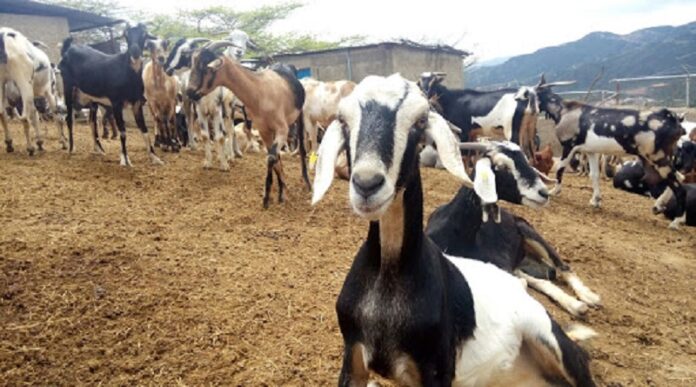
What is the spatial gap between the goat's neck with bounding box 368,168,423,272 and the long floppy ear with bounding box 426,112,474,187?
6.2 inches

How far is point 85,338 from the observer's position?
325cm

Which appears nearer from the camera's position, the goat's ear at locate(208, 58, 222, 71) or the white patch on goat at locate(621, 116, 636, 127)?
the goat's ear at locate(208, 58, 222, 71)

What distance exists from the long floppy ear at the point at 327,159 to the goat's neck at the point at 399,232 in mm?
330

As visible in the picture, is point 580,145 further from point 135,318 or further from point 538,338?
point 135,318

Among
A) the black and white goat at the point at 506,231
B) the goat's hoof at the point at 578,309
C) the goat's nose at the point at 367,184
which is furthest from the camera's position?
the goat's hoof at the point at 578,309

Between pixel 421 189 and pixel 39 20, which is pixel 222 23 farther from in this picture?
pixel 421 189

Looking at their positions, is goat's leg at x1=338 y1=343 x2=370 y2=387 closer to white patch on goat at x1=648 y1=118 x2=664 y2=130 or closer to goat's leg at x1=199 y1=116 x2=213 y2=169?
goat's leg at x1=199 y1=116 x2=213 y2=169

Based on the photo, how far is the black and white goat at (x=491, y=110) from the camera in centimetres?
1012

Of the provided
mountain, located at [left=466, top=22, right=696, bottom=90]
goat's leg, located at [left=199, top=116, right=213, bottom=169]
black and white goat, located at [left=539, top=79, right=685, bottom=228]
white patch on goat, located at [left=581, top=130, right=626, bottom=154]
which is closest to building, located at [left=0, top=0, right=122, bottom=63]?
goat's leg, located at [left=199, top=116, right=213, bottom=169]

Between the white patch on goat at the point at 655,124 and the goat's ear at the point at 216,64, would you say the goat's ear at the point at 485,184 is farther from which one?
the white patch on goat at the point at 655,124

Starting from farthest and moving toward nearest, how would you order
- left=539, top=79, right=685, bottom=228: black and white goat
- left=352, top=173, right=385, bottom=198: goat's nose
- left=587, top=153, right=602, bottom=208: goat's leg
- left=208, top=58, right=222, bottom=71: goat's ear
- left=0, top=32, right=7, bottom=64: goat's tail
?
left=587, top=153, right=602, bottom=208: goat's leg → left=539, top=79, right=685, bottom=228: black and white goat → left=0, top=32, right=7, bottom=64: goat's tail → left=208, top=58, right=222, bottom=71: goat's ear → left=352, top=173, right=385, bottom=198: goat's nose

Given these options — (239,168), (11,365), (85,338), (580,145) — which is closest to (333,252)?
(85,338)

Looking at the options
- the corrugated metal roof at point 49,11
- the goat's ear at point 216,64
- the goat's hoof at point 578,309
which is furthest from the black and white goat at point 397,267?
the corrugated metal roof at point 49,11

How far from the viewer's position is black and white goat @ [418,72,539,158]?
10117 mm
